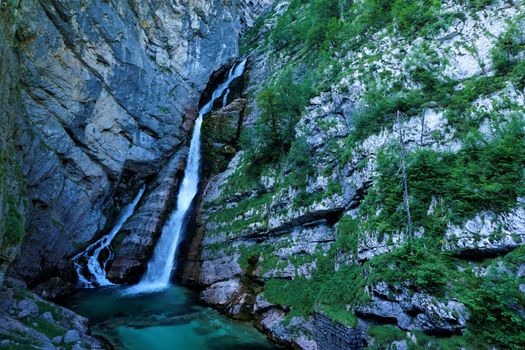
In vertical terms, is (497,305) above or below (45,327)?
above

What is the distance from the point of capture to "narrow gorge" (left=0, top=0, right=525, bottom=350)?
9.30m

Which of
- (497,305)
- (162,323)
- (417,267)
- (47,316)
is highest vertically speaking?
(417,267)

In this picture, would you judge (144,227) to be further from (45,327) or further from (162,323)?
(45,327)

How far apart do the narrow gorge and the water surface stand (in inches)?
4.5

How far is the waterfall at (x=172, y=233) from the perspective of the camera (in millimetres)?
19719

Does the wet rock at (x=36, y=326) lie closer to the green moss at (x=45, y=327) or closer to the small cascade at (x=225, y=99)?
the green moss at (x=45, y=327)

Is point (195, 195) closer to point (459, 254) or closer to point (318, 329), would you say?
point (318, 329)

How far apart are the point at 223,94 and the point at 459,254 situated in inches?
1036

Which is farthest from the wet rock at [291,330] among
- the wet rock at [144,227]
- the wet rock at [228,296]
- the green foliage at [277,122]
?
the wet rock at [144,227]

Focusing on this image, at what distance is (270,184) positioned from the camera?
18500 mm

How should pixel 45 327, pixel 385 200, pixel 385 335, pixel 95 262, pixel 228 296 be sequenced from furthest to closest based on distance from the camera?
pixel 95 262
pixel 228 296
pixel 385 200
pixel 45 327
pixel 385 335

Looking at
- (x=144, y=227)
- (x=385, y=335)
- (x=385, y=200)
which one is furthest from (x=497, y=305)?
(x=144, y=227)

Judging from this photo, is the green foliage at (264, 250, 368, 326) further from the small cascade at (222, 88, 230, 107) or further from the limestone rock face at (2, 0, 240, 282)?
the small cascade at (222, 88, 230, 107)

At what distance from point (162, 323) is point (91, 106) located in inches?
565
